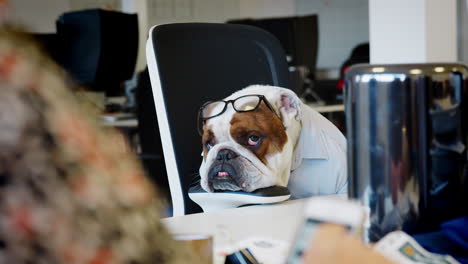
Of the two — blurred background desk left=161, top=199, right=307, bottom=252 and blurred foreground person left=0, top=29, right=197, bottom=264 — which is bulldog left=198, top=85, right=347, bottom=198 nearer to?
blurred background desk left=161, top=199, right=307, bottom=252

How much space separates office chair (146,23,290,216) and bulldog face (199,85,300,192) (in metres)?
0.07

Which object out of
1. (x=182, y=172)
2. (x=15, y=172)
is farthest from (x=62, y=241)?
(x=182, y=172)

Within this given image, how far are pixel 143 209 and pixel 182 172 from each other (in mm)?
1032

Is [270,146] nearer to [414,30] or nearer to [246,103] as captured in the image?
[246,103]

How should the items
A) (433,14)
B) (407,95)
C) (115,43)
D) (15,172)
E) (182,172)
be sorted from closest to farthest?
(15,172) → (407,95) → (182,172) → (433,14) → (115,43)

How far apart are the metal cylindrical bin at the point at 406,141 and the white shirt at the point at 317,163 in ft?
1.57

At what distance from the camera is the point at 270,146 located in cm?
104

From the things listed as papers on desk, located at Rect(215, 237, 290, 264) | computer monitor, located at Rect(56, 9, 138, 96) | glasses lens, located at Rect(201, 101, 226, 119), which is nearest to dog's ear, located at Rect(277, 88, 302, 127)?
glasses lens, located at Rect(201, 101, 226, 119)

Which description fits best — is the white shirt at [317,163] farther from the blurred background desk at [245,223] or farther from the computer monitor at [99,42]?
the computer monitor at [99,42]

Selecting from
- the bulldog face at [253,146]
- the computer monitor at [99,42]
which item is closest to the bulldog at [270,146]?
the bulldog face at [253,146]

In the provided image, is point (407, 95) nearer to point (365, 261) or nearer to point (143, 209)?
point (365, 261)

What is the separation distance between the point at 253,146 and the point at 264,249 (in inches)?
16.4

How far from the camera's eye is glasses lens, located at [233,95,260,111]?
3.42 ft

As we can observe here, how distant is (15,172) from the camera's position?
137 mm
